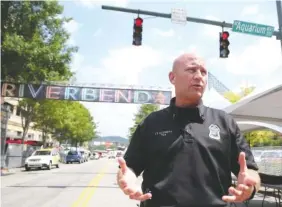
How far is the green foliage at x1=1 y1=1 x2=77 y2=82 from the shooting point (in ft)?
70.7

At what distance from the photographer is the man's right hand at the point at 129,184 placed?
2.14 meters

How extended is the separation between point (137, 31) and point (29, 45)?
10634mm

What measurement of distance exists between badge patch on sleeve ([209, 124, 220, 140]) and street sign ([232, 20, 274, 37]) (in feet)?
35.5

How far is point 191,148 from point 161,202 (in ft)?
1.24

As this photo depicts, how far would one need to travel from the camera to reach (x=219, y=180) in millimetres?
2250

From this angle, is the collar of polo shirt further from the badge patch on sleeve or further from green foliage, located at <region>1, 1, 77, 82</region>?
green foliage, located at <region>1, 1, 77, 82</region>

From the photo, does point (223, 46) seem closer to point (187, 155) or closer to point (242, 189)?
point (187, 155)

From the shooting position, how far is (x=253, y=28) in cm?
1240

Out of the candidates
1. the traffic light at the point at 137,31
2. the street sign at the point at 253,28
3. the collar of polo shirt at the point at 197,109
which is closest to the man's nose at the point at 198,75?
the collar of polo shirt at the point at 197,109

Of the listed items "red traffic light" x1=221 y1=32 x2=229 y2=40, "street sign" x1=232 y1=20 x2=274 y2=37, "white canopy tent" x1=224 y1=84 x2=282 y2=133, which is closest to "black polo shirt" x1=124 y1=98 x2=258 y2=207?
"white canopy tent" x1=224 y1=84 x2=282 y2=133

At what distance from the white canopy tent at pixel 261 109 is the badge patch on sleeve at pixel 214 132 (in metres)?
6.04

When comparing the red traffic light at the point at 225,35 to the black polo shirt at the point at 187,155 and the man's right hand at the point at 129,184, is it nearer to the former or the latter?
the black polo shirt at the point at 187,155

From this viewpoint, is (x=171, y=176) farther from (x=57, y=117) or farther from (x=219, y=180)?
(x=57, y=117)

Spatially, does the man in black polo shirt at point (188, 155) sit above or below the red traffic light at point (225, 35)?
below
